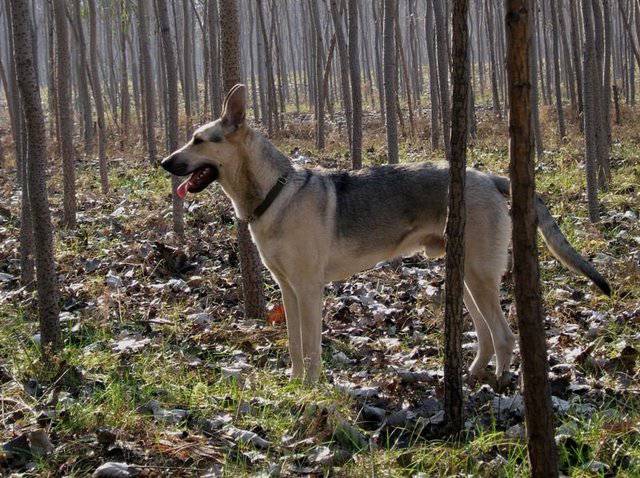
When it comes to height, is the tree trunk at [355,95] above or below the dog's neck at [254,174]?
above

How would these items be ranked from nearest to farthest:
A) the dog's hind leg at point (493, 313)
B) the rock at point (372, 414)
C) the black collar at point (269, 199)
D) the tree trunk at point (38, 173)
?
the rock at point (372, 414), the tree trunk at point (38, 173), the dog's hind leg at point (493, 313), the black collar at point (269, 199)

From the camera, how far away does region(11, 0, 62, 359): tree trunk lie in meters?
4.26

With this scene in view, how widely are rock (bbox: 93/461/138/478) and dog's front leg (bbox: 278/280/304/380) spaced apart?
186cm

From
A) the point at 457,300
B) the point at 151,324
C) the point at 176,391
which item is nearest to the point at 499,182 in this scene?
the point at 457,300

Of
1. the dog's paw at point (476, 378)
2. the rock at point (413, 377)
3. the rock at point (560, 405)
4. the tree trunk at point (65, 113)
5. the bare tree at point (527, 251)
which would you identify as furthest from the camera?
the tree trunk at point (65, 113)

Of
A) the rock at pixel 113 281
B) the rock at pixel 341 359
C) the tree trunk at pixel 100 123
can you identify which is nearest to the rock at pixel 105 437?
the rock at pixel 341 359

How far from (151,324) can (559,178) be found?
7.56 meters

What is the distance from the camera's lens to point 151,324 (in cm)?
564

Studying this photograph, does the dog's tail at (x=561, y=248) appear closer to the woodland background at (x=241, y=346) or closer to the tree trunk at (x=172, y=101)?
the woodland background at (x=241, y=346)

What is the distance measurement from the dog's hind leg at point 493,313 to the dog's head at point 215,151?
185 centimetres

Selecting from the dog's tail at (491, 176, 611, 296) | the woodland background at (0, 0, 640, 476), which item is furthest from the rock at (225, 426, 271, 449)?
the dog's tail at (491, 176, 611, 296)

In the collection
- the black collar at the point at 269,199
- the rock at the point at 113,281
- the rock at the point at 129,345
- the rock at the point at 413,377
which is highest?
the black collar at the point at 269,199

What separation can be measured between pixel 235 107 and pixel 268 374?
73.2 inches

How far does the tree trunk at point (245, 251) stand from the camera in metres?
5.69
